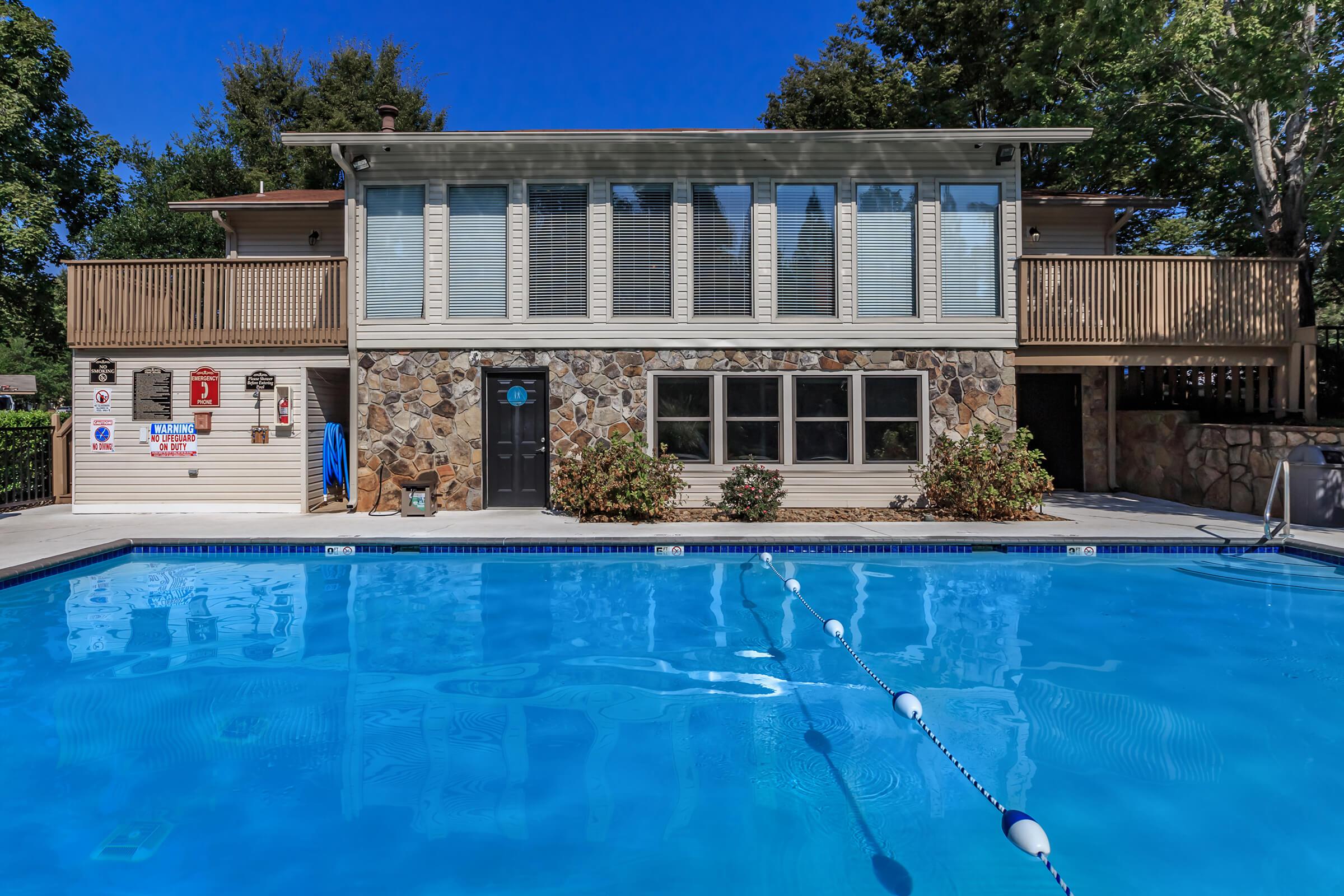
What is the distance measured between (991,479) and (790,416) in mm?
2911

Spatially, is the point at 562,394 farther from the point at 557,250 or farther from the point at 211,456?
the point at 211,456

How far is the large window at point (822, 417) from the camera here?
10828 millimetres

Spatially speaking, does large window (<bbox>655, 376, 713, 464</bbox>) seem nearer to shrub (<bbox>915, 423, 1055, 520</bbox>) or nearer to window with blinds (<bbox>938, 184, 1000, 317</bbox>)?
shrub (<bbox>915, 423, 1055, 520</bbox>)

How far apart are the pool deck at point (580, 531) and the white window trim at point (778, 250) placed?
322 centimetres

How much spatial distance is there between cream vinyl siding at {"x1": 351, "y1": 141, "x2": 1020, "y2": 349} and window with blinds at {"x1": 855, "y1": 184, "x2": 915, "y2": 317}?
0.10m

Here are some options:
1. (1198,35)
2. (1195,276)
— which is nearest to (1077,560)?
(1195,276)

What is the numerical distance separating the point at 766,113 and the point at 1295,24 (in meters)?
15.0

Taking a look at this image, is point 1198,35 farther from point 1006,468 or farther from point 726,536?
point 726,536

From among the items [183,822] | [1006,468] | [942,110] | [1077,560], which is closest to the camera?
[183,822]

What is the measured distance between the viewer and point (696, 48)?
88.1ft

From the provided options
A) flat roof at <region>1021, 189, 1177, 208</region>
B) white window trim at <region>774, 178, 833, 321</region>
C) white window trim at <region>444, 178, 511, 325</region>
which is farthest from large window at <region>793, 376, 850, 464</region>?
white window trim at <region>444, 178, 511, 325</region>

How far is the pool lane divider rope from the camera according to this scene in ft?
7.47

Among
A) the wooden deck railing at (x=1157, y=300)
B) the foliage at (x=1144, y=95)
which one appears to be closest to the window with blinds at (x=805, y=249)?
the wooden deck railing at (x=1157, y=300)

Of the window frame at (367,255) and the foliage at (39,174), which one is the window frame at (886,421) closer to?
the window frame at (367,255)
